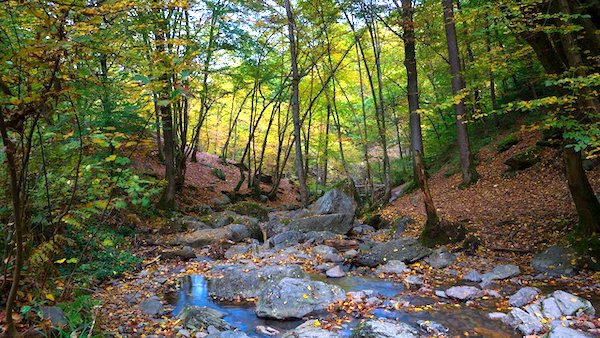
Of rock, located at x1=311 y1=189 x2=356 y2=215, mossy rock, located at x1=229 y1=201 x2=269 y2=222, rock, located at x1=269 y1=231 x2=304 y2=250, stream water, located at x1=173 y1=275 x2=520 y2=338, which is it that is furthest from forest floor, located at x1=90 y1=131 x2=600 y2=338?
mossy rock, located at x1=229 y1=201 x2=269 y2=222

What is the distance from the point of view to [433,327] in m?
4.57

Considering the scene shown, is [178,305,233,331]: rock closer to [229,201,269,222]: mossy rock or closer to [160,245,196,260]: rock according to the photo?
[160,245,196,260]: rock

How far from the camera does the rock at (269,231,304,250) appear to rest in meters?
10.1

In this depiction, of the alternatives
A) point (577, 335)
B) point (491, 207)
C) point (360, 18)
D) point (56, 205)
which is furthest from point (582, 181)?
point (360, 18)

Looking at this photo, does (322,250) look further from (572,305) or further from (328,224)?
(572,305)

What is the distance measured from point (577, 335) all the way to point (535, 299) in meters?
1.30

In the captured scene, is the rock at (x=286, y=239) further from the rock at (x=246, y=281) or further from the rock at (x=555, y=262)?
the rock at (x=555, y=262)

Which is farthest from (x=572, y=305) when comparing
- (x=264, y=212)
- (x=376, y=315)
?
(x=264, y=212)

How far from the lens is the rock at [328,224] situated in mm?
11102

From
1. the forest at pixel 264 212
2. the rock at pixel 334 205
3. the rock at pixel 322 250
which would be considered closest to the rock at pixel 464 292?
the forest at pixel 264 212

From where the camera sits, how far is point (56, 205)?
3.74 metres

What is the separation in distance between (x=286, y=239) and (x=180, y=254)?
2.95 m

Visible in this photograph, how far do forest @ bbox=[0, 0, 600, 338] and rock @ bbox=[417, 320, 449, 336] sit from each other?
24mm

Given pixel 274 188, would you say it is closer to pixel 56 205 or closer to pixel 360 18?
pixel 360 18
